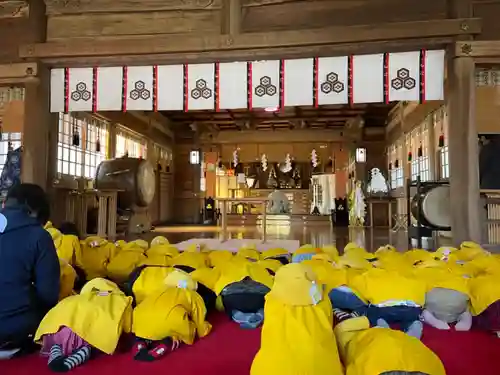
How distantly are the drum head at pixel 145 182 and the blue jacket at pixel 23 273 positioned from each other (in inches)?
271

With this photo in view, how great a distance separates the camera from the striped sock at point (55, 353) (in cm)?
163

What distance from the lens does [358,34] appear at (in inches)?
174

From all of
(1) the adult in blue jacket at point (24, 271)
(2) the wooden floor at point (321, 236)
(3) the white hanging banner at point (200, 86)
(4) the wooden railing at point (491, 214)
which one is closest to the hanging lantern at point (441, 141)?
(2) the wooden floor at point (321, 236)

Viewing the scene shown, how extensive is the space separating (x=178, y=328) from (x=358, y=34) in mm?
3731

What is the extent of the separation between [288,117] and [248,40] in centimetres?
818

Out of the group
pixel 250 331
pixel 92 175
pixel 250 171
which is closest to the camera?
pixel 250 331

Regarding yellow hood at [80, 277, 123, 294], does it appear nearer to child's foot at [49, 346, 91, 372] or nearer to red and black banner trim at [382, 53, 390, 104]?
child's foot at [49, 346, 91, 372]

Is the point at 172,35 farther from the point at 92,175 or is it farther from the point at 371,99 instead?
the point at 92,175

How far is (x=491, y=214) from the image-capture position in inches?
200

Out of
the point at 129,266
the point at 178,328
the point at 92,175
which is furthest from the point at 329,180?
the point at 178,328

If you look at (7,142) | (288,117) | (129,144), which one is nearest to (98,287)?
(7,142)

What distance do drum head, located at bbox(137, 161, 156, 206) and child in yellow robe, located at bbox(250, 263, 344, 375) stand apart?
24.9ft

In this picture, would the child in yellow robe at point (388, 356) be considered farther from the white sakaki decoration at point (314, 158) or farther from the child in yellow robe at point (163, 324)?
the white sakaki decoration at point (314, 158)

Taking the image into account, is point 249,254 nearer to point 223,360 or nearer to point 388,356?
point 223,360
